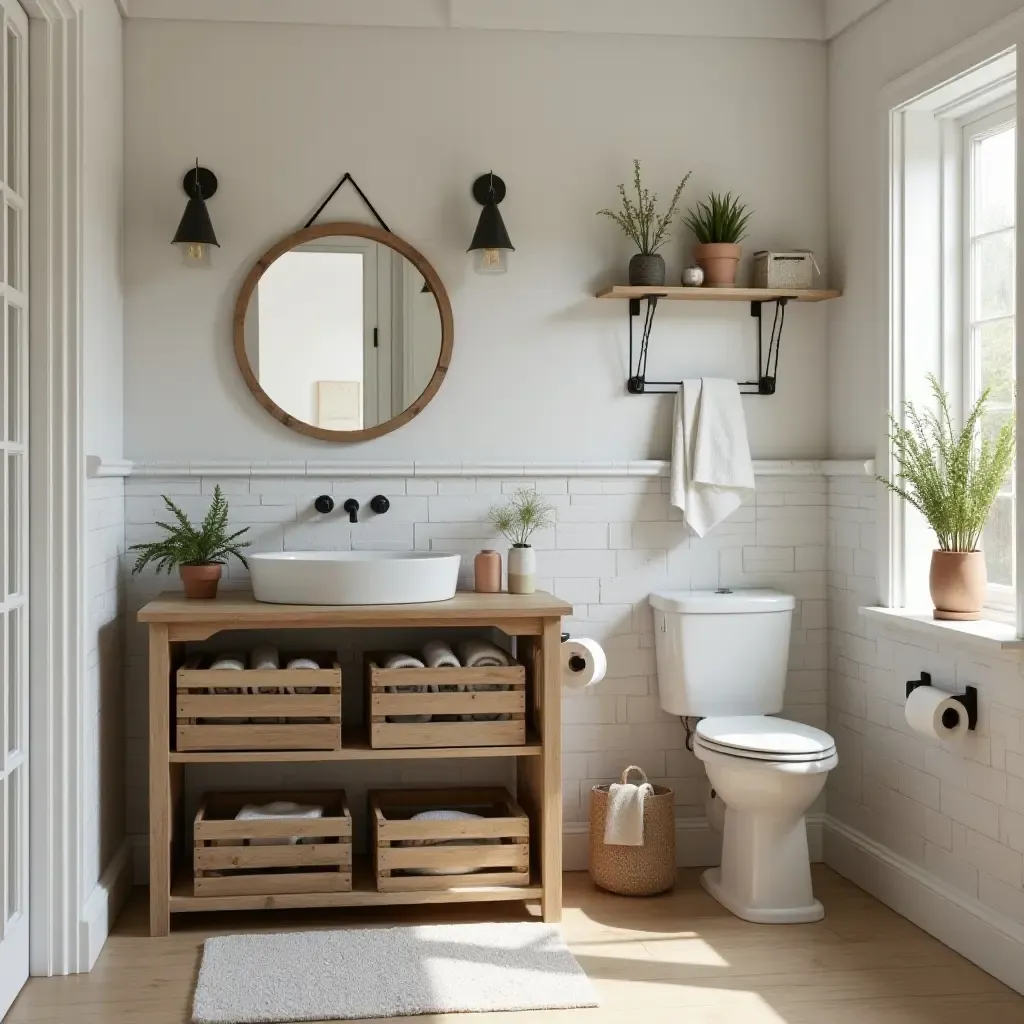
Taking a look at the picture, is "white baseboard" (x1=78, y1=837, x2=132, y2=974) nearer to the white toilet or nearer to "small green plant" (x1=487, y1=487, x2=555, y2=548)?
"small green plant" (x1=487, y1=487, x2=555, y2=548)

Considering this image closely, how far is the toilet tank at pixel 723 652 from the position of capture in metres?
3.71

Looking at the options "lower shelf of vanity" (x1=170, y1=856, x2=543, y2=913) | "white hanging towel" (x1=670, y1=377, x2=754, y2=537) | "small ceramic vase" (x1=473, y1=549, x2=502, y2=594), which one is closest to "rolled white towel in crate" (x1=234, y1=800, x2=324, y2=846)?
"lower shelf of vanity" (x1=170, y1=856, x2=543, y2=913)

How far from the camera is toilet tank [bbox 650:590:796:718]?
3.71 meters

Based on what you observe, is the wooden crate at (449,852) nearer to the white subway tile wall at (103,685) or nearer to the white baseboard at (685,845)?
the white baseboard at (685,845)

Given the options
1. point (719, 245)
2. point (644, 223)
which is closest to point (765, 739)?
point (719, 245)

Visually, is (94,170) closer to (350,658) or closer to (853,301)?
(350,658)

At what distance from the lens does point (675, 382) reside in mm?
3906

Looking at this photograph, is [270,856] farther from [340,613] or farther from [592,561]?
[592,561]

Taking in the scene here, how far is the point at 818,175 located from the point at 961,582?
150cm

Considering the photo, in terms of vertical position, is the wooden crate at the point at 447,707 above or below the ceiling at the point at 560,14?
below

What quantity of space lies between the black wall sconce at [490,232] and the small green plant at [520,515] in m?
0.69

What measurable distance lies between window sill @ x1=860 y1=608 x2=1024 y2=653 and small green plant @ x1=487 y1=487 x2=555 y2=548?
99 cm

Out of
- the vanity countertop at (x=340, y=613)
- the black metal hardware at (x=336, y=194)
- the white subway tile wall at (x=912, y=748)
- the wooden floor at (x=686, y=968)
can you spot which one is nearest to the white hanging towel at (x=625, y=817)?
the wooden floor at (x=686, y=968)

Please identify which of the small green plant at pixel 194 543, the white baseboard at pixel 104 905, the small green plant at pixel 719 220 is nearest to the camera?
the white baseboard at pixel 104 905
